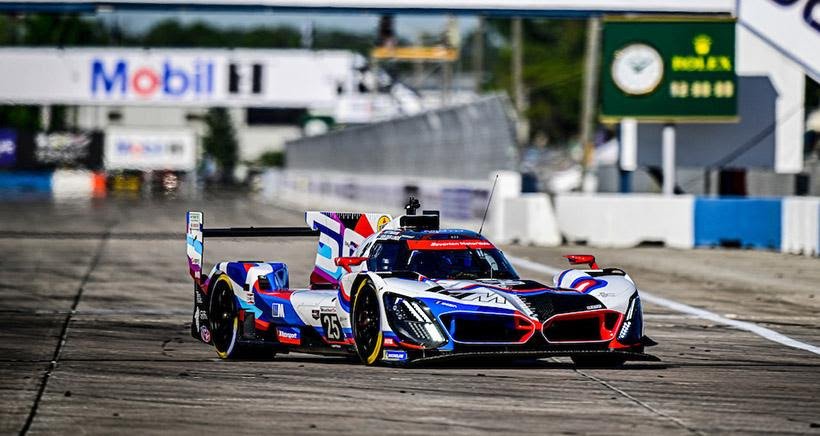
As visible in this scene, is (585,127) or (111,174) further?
(111,174)

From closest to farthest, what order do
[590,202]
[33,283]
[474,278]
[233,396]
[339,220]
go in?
[233,396]
[474,278]
[339,220]
[33,283]
[590,202]

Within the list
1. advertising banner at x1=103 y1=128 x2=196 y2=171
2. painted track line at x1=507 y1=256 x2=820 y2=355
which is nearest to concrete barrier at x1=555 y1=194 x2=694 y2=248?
painted track line at x1=507 y1=256 x2=820 y2=355

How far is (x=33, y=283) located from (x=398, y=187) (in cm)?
2406

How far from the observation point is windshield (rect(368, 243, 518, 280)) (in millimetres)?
11977

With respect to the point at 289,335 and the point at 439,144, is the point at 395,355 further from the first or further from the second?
the point at 439,144

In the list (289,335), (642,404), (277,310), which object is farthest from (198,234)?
(642,404)

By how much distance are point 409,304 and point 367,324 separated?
1.68 feet

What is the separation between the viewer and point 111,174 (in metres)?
93.5

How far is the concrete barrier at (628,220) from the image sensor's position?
29531 mm

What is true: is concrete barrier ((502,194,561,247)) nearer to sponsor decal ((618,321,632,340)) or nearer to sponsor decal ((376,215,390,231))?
sponsor decal ((376,215,390,231))

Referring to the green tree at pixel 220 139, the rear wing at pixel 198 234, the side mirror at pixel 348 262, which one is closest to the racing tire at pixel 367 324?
the side mirror at pixel 348 262

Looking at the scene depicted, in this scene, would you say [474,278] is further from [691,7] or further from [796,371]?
[691,7]

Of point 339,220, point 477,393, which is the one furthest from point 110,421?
point 339,220

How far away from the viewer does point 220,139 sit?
140m
